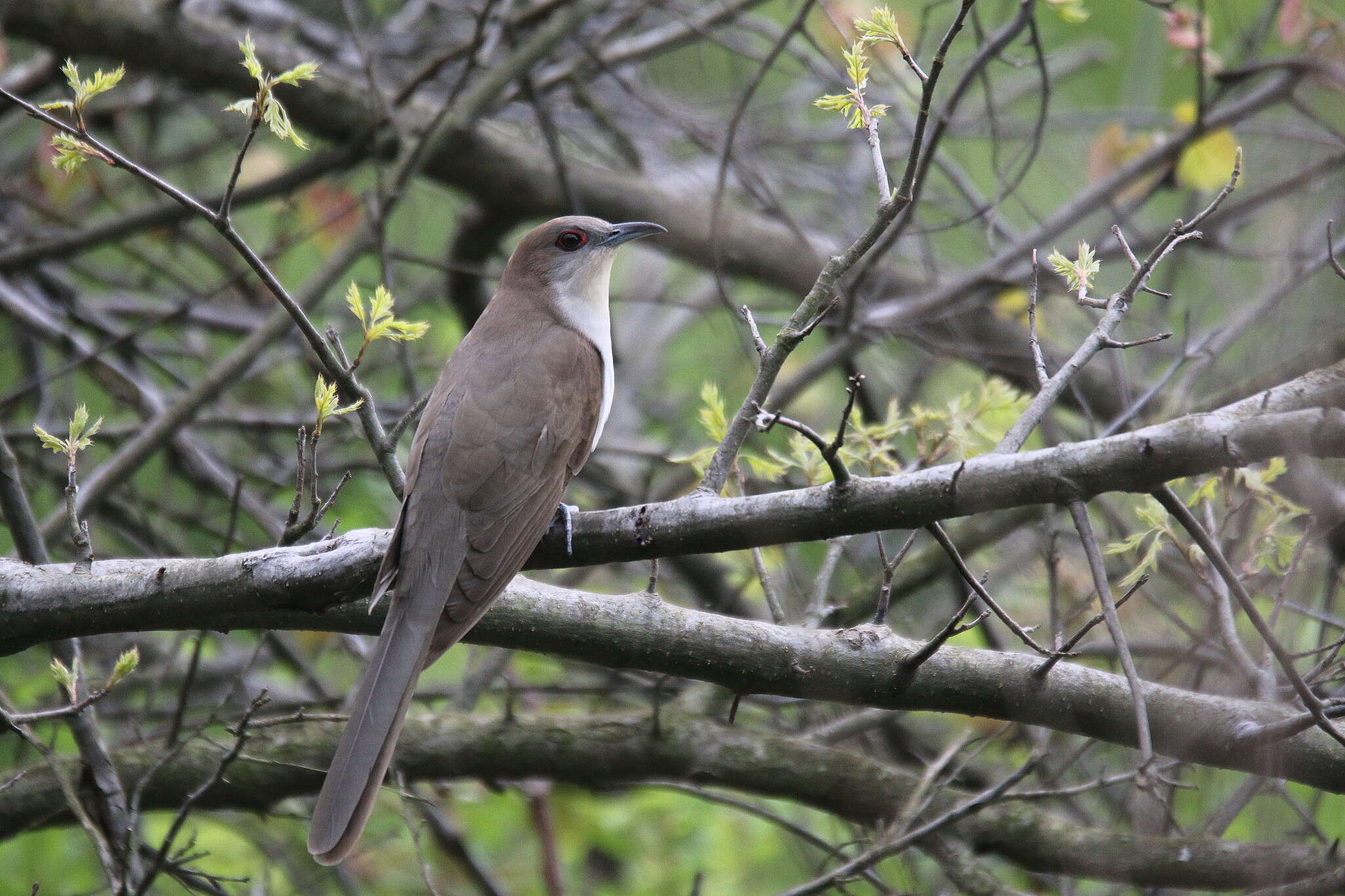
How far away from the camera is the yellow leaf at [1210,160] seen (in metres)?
5.55

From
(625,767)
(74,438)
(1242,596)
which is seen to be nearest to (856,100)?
(1242,596)

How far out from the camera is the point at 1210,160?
18.2ft

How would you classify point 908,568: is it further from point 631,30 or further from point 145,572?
point 631,30

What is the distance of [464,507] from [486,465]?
0.19m

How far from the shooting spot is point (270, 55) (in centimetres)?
586

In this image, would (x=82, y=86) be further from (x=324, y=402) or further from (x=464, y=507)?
(x=464, y=507)

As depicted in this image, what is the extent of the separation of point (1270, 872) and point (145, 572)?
8.01 ft

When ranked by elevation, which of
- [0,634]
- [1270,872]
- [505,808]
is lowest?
[505,808]

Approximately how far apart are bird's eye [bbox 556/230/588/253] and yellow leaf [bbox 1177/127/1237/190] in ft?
9.42

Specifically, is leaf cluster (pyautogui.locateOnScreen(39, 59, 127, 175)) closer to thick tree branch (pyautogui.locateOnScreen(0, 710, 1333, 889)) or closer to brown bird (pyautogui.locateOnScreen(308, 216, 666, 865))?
brown bird (pyautogui.locateOnScreen(308, 216, 666, 865))

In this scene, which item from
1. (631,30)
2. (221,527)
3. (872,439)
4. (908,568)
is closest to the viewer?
(872,439)

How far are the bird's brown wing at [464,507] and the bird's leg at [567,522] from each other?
0.10 feet

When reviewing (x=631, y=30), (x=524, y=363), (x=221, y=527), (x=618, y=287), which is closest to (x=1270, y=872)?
(x=524, y=363)

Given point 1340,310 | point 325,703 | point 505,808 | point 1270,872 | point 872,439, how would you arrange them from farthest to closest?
point 505,808
point 325,703
point 872,439
point 1340,310
point 1270,872
